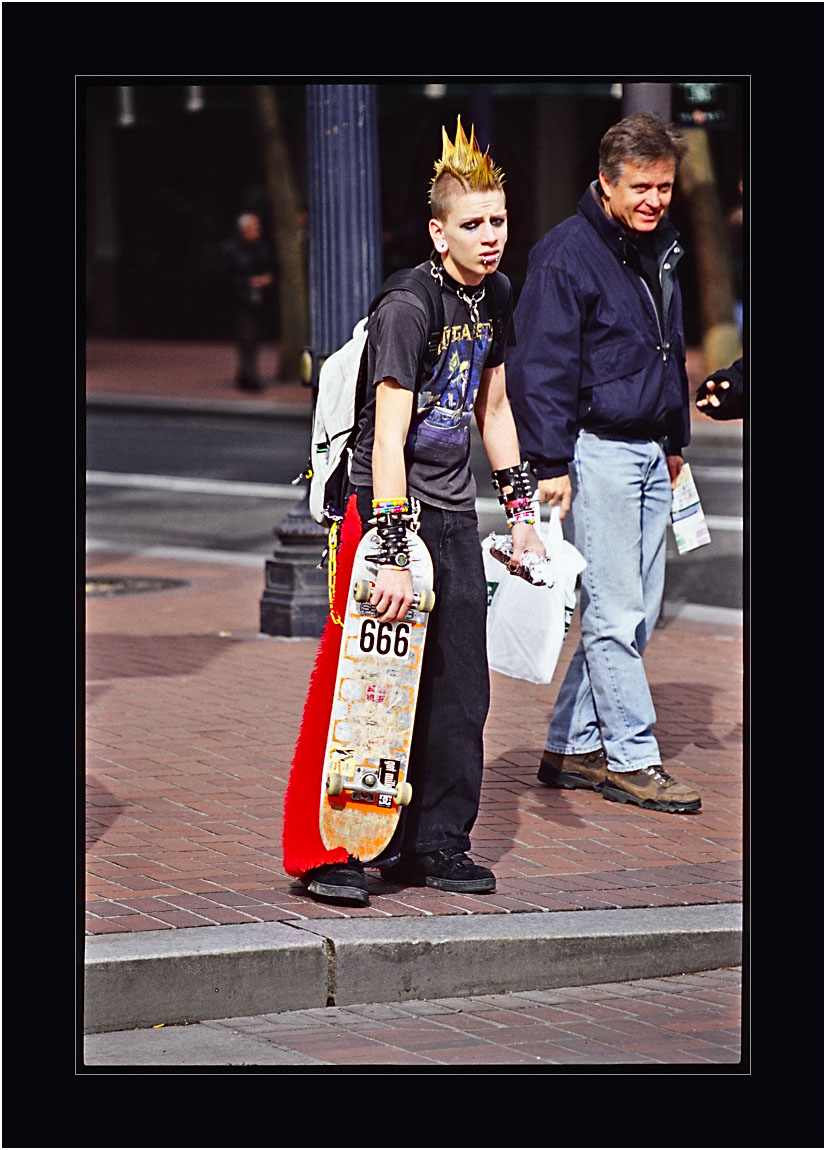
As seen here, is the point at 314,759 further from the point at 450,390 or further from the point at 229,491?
the point at 229,491

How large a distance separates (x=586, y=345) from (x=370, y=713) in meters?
1.62

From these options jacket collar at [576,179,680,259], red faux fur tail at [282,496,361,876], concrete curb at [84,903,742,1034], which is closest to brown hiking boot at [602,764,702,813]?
concrete curb at [84,903,742,1034]

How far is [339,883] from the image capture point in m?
4.85

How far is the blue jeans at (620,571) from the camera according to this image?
231 inches

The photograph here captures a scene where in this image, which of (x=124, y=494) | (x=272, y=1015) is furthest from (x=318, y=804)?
(x=124, y=494)

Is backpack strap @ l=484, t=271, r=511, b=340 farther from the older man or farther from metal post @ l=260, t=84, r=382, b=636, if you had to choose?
metal post @ l=260, t=84, r=382, b=636

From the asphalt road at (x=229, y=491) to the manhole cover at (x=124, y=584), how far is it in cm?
93

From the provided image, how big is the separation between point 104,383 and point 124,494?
989 cm

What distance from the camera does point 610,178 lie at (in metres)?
5.79

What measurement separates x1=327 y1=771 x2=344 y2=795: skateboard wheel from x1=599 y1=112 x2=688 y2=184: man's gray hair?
2110 mm

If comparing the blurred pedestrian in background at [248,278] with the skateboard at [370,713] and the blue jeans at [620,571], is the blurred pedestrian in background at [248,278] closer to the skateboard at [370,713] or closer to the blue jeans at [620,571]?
the blue jeans at [620,571]

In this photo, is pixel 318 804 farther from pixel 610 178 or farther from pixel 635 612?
pixel 610 178

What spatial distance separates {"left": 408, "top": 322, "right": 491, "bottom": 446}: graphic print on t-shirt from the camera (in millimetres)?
4824

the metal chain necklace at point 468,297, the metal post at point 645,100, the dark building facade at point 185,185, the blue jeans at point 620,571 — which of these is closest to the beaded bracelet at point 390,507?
the metal chain necklace at point 468,297
